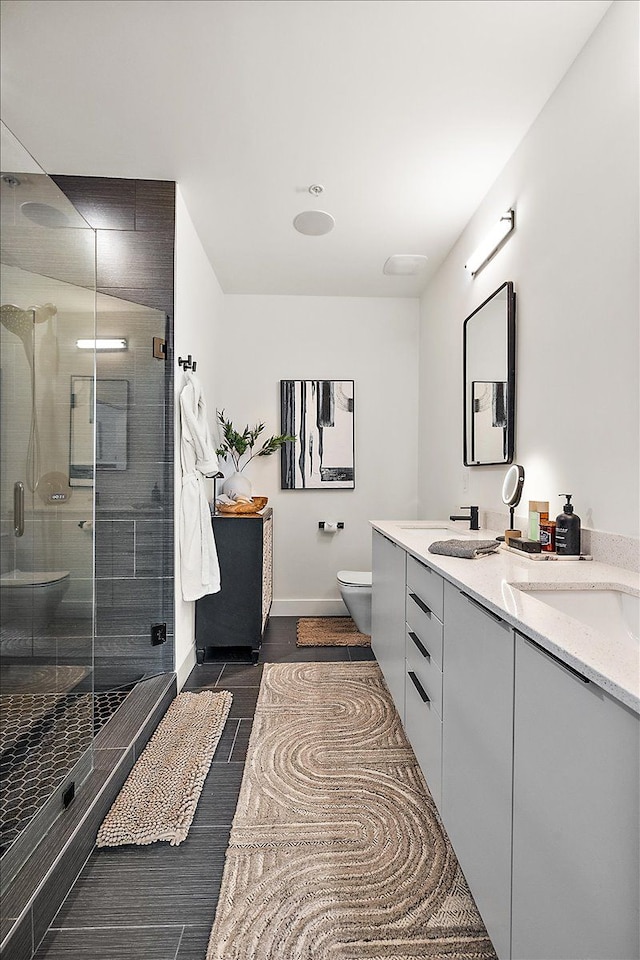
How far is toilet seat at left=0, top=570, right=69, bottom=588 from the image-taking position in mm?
1327

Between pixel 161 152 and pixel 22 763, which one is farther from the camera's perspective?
pixel 161 152

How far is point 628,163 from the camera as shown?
1.62 metres

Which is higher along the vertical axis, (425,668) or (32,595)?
(32,595)

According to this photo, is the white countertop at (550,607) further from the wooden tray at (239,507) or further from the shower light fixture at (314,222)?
the shower light fixture at (314,222)

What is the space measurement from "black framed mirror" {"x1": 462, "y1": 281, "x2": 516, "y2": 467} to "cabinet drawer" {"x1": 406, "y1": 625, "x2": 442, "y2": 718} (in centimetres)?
100

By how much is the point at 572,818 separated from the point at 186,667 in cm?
259

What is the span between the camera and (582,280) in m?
1.89

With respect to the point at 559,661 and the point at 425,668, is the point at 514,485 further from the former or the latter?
the point at 559,661

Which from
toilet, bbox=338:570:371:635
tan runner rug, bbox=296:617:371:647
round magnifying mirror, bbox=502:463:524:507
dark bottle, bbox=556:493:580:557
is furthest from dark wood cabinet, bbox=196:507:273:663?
dark bottle, bbox=556:493:580:557

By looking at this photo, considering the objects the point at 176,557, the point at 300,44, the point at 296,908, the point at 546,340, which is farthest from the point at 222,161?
the point at 296,908

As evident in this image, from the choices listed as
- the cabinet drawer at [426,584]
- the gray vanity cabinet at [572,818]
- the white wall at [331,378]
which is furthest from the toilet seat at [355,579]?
the gray vanity cabinet at [572,818]

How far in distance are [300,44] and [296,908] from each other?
253 cm

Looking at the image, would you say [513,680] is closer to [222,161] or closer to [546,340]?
[546,340]

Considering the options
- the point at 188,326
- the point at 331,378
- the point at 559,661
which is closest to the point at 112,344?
the point at 188,326
